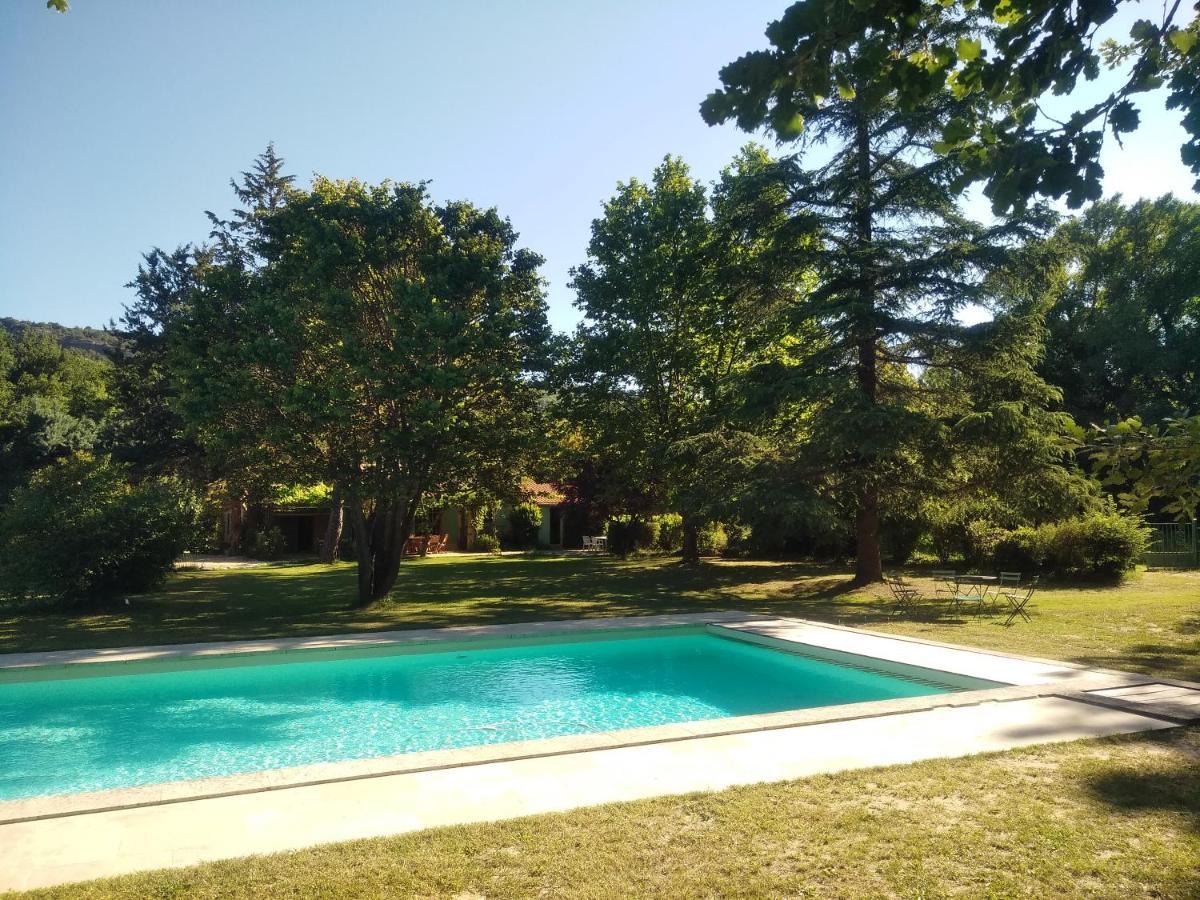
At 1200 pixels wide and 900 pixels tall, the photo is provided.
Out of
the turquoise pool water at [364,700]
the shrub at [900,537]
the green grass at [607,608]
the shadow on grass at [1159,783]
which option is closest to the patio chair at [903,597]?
the green grass at [607,608]

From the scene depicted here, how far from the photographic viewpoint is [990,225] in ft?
65.0

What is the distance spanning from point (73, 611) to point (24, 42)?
1632 centimetres

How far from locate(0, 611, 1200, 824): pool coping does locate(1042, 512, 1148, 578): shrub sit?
11.2 meters

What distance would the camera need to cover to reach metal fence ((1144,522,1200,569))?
82.3 ft

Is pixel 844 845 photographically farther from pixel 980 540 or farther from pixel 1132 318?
pixel 1132 318

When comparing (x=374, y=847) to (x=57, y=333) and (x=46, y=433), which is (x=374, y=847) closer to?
(x=46, y=433)

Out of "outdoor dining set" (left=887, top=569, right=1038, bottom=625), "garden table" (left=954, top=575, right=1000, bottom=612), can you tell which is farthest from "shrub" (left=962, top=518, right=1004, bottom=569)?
"garden table" (left=954, top=575, right=1000, bottom=612)

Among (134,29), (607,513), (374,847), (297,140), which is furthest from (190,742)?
(607,513)

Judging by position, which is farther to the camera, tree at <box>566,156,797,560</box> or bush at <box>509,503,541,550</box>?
bush at <box>509,503,541,550</box>

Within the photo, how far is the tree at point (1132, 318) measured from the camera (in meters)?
34.6

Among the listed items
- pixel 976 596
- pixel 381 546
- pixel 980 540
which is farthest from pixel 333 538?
pixel 976 596

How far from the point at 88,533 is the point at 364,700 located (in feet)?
32.5

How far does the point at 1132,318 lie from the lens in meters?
34.8

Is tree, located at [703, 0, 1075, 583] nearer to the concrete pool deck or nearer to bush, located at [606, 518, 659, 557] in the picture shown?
the concrete pool deck
